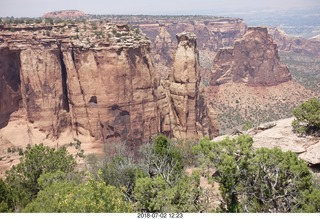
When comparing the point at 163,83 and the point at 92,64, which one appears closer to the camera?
the point at 92,64

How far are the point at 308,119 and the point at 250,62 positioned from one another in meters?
64.6

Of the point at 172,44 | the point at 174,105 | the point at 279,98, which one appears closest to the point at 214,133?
the point at 174,105

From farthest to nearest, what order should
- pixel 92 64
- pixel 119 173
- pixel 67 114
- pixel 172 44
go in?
pixel 172 44 < pixel 67 114 < pixel 92 64 < pixel 119 173

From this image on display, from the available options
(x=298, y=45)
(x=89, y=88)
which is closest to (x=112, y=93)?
(x=89, y=88)

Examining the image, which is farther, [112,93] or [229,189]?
[112,93]

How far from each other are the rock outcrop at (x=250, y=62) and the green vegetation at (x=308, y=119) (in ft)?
204

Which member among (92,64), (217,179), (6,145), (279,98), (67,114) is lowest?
(279,98)

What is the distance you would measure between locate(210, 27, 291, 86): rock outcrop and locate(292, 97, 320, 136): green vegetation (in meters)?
62.3

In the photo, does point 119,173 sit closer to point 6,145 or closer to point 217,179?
point 217,179

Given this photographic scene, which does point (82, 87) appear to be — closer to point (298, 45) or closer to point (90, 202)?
point (90, 202)

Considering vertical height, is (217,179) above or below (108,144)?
above

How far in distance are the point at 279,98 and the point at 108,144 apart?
206 feet

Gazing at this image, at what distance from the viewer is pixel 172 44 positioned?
104m

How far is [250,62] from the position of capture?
85.6m
